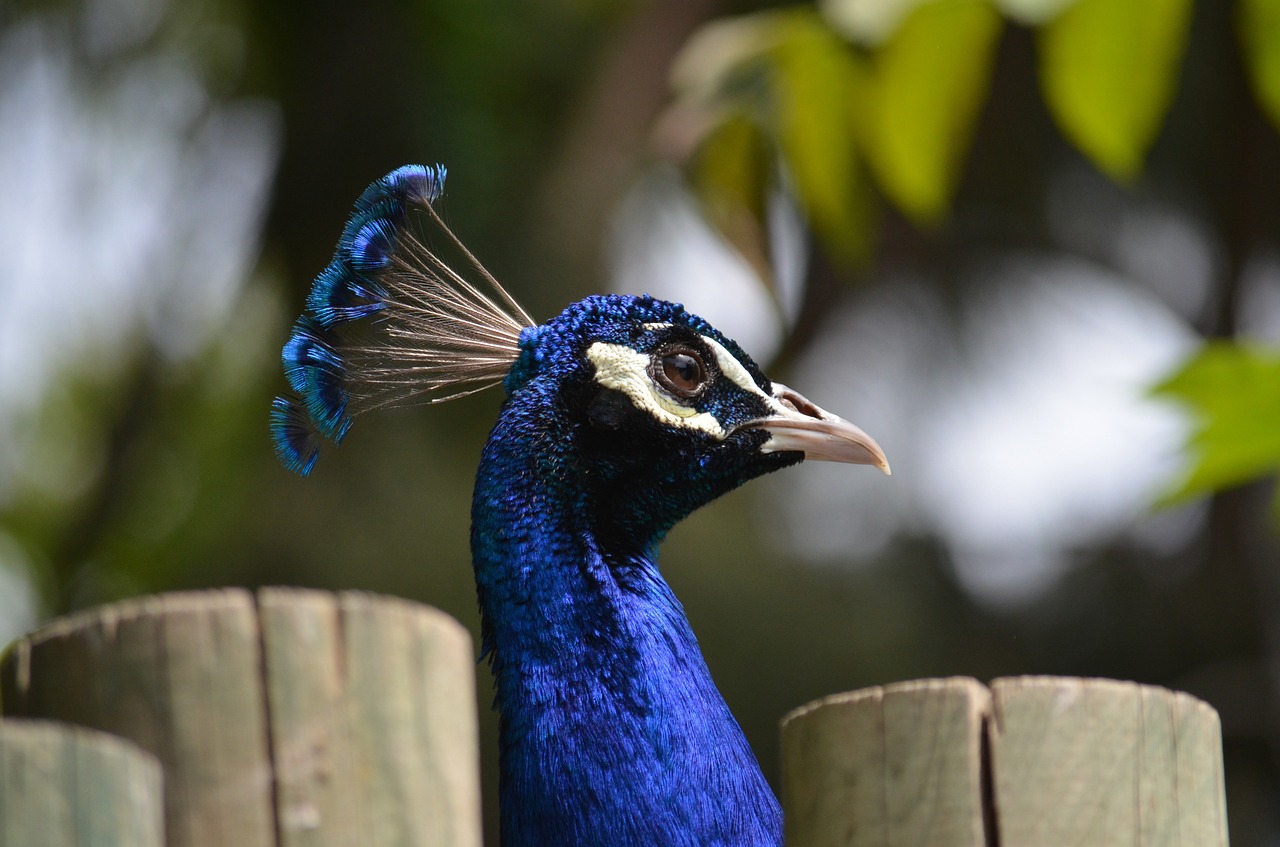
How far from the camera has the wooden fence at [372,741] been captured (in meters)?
1.21

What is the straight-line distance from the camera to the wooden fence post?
1.03 m

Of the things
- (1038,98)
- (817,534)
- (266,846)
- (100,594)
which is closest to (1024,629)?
(817,534)

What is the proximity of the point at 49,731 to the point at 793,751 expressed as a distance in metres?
0.72

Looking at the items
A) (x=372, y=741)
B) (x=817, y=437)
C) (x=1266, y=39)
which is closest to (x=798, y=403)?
(x=817, y=437)

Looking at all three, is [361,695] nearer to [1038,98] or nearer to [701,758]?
[701,758]

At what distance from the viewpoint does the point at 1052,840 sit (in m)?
1.36

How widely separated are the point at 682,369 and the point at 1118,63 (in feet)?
2.28

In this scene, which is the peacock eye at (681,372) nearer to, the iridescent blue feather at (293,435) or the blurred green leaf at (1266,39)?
the iridescent blue feather at (293,435)

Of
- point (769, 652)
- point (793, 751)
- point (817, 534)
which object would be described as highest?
point (817, 534)

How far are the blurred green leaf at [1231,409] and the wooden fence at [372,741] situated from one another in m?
0.58

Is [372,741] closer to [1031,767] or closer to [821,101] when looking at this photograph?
[1031,767]

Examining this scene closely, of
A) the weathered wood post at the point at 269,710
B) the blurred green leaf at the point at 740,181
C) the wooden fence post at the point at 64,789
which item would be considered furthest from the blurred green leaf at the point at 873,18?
the wooden fence post at the point at 64,789

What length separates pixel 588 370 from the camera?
81.7 inches

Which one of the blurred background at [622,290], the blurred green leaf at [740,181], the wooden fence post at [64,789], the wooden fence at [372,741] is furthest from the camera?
the blurred background at [622,290]
